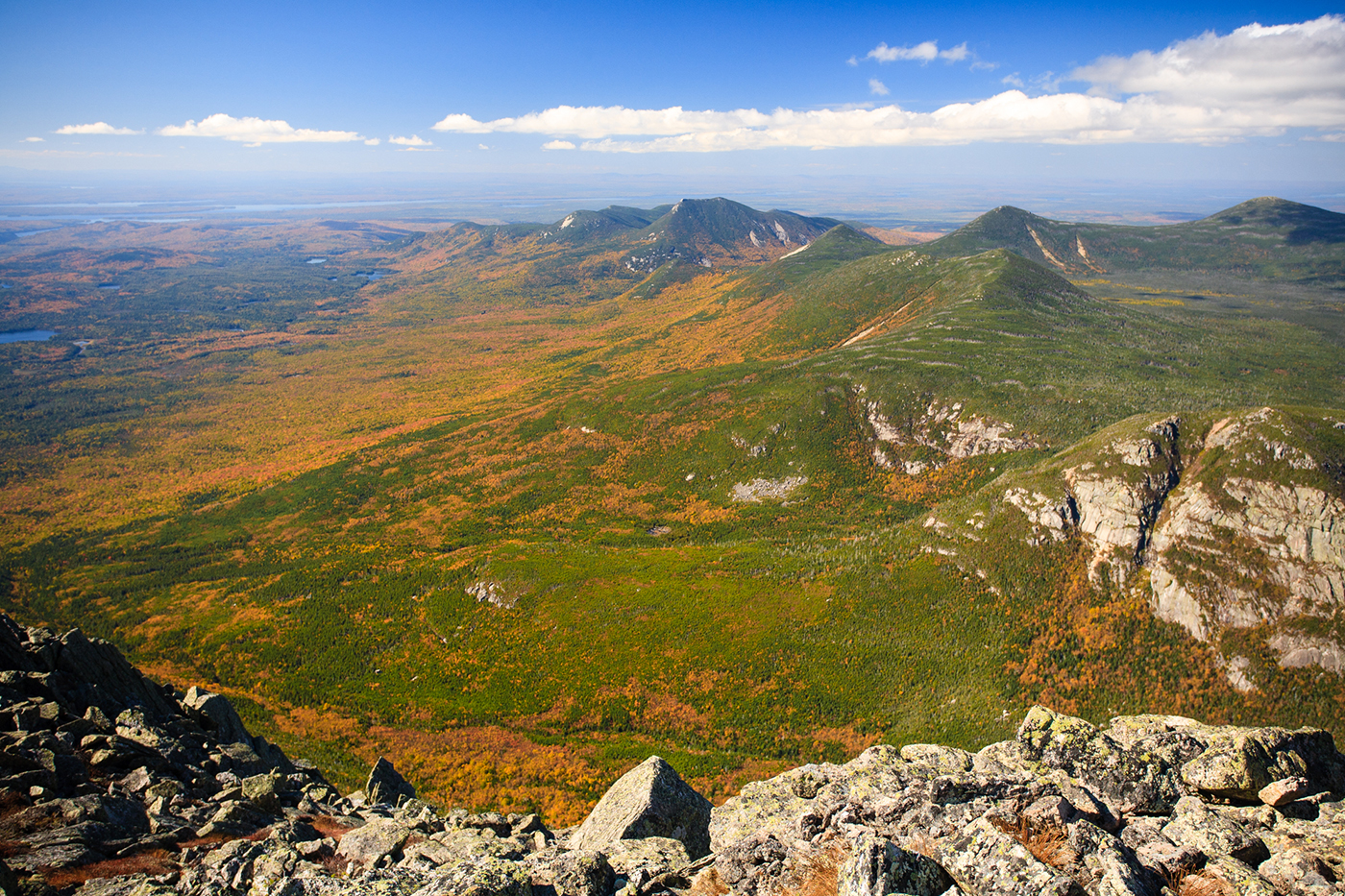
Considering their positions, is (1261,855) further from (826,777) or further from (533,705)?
(533,705)

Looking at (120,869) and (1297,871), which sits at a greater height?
(1297,871)

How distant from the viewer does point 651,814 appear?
22.9 metres

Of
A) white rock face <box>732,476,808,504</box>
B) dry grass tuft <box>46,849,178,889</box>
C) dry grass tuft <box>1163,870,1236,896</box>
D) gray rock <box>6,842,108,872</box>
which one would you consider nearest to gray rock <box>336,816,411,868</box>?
dry grass tuft <box>46,849,178,889</box>

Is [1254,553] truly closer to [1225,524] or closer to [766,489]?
[1225,524]

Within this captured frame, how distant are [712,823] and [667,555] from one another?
5857cm

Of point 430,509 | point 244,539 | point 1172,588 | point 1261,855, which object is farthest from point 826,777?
point 244,539

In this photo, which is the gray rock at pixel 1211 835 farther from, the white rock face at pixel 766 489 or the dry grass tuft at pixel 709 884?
the white rock face at pixel 766 489

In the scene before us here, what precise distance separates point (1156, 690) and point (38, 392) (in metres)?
294

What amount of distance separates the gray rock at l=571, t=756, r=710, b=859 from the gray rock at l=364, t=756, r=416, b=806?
41.2 feet

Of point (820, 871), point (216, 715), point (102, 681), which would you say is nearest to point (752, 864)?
point (820, 871)

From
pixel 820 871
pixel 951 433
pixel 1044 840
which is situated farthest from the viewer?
pixel 951 433

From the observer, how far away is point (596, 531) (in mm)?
93625

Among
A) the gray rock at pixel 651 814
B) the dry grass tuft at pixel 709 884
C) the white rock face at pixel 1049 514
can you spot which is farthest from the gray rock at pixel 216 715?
the white rock face at pixel 1049 514

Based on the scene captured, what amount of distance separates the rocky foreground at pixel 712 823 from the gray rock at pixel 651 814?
0.30ft
